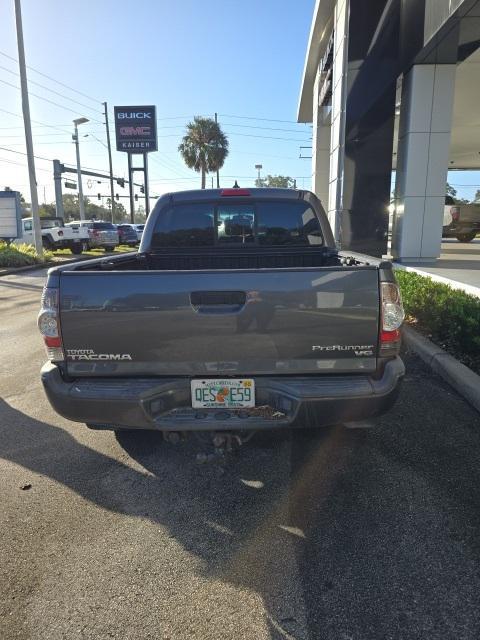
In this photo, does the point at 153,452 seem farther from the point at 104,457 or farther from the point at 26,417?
the point at 26,417

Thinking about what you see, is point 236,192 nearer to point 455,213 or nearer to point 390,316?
point 390,316

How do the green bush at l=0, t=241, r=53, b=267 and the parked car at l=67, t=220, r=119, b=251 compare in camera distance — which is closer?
the green bush at l=0, t=241, r=53, b=267

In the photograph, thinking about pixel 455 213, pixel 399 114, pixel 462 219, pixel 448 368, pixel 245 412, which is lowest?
pixel 448 368

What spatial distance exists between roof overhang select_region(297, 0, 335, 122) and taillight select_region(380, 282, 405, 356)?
17478mm

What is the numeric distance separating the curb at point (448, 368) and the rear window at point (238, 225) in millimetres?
1884

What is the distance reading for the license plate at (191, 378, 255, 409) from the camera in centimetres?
276

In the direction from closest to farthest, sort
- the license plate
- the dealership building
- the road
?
the road
the license plate
the dealership building

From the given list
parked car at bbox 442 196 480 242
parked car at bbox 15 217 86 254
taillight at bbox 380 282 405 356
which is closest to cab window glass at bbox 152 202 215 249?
taillight at bbox 380 282 405 356

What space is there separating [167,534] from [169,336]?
111cm

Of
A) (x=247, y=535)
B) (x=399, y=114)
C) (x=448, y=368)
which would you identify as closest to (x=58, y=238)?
(x=399, y=114)

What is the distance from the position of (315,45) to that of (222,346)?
21.9 m

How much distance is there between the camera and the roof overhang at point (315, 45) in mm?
17023

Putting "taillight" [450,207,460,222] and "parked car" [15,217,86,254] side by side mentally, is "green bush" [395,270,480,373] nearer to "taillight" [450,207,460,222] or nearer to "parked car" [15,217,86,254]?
"taillight" [450,207,460,222]

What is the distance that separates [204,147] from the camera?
4634cm
